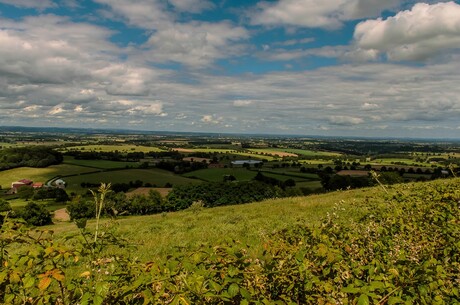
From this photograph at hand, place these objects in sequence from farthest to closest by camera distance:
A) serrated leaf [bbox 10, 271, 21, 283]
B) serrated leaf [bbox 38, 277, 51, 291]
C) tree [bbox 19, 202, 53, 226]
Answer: tree [bbox 19, 202, 53, 226] → serrated leaf [bbox 10, 271, 21, 283] → serrated leaf [bbox 38, 277, 51, 291]

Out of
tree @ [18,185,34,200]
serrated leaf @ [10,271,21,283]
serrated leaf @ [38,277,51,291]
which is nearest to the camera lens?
serrated leaf @ [38,277,51,291]

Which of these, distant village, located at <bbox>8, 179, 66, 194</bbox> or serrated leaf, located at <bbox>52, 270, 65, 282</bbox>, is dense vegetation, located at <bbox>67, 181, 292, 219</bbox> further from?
serrated leaf, located at <bbox>52, 270, 65, 282</bbox>

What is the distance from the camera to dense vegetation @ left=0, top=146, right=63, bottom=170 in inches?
5276

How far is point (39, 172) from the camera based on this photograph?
411ft

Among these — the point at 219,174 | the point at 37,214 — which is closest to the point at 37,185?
the point at 37,214

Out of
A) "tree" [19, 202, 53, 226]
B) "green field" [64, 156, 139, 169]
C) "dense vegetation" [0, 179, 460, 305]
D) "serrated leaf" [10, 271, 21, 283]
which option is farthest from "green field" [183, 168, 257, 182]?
"serrated leaf" [10, 271, 21, 283]

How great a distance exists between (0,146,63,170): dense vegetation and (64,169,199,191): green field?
30.5 meters

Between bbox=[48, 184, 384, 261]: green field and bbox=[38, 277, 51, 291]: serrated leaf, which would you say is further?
bbox=[48, 184, 384, 261]: green field

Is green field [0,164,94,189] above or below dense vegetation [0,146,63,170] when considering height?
below

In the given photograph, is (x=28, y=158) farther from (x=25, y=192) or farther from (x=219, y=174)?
(x=219, y=174)

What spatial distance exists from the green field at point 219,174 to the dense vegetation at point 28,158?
6043 cm

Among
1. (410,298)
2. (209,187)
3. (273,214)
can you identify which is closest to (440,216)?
(410,298)

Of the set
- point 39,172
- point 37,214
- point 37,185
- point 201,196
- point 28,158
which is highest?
point 28,158

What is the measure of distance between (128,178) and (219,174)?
32.6 metres
